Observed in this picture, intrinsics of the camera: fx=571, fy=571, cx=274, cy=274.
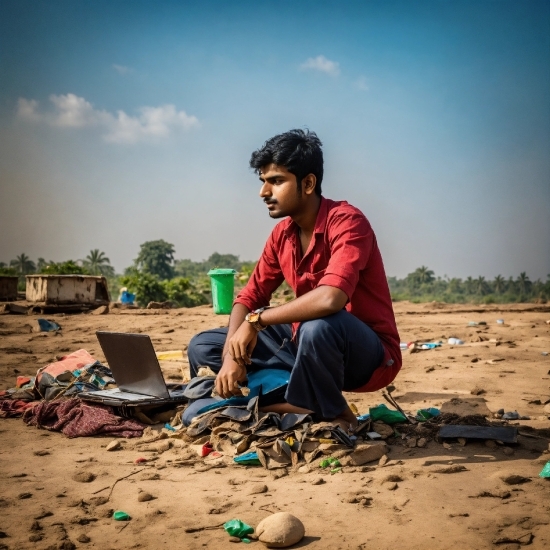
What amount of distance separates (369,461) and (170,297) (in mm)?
14914

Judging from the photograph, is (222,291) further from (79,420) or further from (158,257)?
(158,257)

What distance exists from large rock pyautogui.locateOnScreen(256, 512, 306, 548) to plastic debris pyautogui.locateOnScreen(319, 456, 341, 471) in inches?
26.0

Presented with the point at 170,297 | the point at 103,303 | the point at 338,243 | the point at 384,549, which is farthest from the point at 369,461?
the point at 170,297

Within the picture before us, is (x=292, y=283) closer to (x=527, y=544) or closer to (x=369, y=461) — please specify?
(x=369, y=461)

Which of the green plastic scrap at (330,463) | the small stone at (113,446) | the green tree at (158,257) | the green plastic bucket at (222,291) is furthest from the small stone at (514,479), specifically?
the green tree at (158,257)

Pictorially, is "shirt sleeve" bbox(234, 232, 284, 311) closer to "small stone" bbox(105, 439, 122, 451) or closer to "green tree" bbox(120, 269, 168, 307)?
"small stone" bbox(105, 439, 122, 451)

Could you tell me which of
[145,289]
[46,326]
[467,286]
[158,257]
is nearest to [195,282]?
[145,289]

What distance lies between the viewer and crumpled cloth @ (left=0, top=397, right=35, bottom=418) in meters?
3.70

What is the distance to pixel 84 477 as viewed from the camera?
2.48 meters

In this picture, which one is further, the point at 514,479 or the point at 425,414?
the point at 425,414

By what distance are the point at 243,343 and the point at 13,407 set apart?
1907mm

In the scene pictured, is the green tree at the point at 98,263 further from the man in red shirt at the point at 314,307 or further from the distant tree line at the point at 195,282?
the man in red shirt at the point at 314,307

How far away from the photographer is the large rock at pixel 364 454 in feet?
8.41

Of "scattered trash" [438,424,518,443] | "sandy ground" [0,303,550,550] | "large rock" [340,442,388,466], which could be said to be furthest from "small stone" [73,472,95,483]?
"scattered trash" [438,424,518,443]
